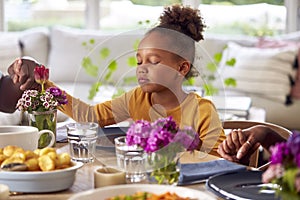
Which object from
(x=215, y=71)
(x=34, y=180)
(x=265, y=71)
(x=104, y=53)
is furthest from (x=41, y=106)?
(x=265, y=71)

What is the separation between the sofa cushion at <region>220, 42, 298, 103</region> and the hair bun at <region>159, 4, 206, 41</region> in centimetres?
243


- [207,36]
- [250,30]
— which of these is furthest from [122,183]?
[250,30]

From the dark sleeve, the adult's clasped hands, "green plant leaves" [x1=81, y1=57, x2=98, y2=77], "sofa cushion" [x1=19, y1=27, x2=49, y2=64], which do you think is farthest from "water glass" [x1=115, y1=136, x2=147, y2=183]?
"sofa cushion" [x1=19, y1=27, x2=49, y2=64]

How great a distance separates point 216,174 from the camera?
1.62m

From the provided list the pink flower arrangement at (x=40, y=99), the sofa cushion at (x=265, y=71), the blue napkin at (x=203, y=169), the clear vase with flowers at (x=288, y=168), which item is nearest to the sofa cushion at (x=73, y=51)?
the sofa cushion at (x=265, y=71)

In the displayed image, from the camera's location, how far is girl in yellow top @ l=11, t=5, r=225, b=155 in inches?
80.2

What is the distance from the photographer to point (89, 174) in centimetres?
164

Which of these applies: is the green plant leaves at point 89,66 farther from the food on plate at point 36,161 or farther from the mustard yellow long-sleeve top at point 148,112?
the food on plate at point 36,161

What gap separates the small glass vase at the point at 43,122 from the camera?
1882 millimetres

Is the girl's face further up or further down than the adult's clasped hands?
further up

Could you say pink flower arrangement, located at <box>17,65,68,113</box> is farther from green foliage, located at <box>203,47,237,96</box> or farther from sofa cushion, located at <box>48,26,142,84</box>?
sofa cushion, located at <box>48,26,142,84</box>

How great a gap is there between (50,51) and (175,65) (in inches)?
117

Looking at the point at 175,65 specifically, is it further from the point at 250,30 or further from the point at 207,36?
the point at 250,30

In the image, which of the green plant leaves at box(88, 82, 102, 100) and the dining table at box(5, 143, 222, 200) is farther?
the green plant leaves at box(88, 82, 102, 100)
